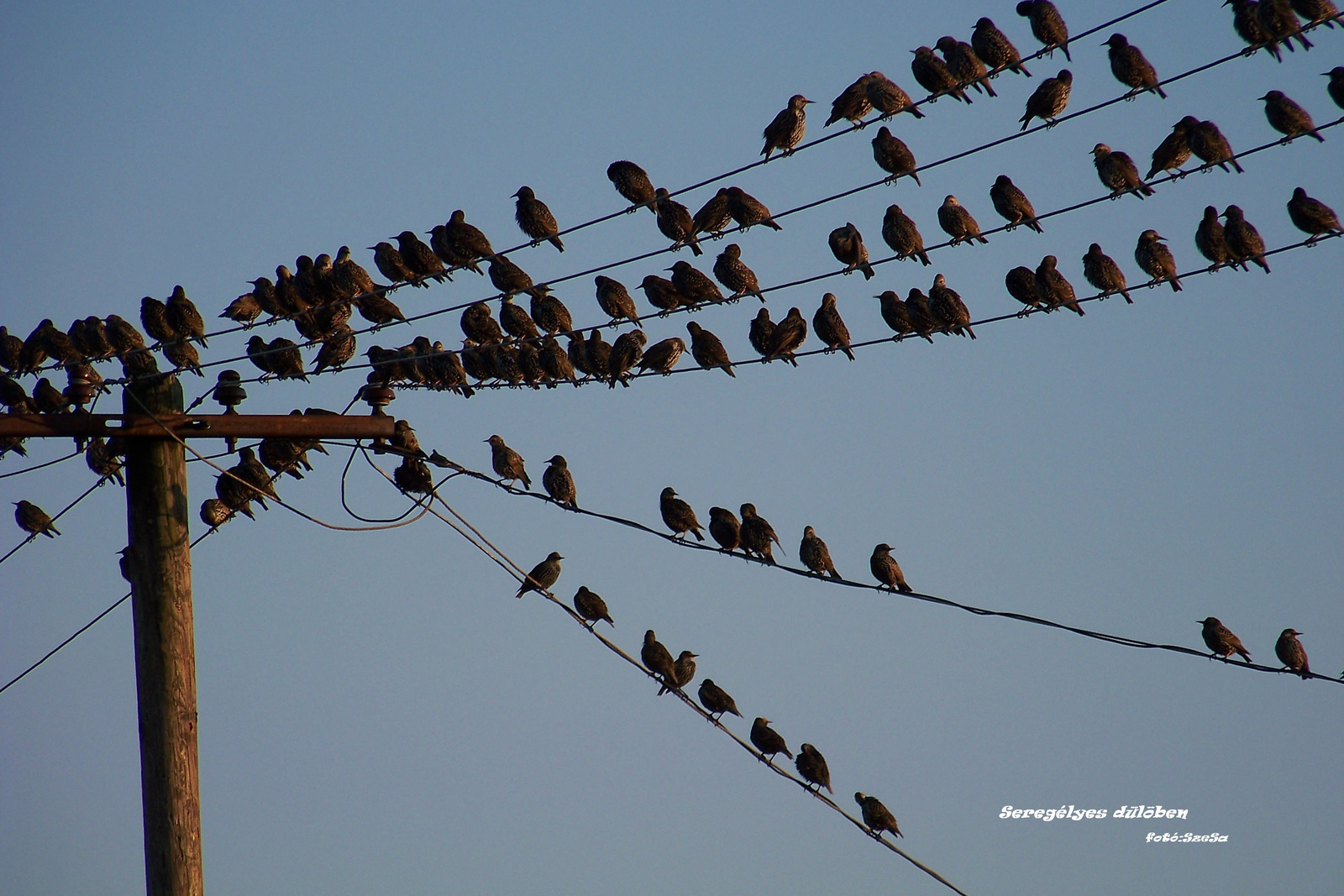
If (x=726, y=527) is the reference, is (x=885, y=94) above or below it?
above

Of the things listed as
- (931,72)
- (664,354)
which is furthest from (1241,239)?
(664,354)

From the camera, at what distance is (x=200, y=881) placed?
764 cm

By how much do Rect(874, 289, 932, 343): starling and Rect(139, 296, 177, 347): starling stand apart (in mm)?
5867

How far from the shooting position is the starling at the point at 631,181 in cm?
1274

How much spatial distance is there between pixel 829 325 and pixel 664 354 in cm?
127

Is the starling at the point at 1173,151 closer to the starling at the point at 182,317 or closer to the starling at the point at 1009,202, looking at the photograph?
the starling at the point at 1009,202

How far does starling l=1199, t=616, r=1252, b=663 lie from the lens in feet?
41.9

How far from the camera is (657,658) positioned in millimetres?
13062

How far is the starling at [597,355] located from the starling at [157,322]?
3.60 m

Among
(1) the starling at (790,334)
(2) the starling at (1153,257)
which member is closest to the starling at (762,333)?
(1) the starling at (790,334)

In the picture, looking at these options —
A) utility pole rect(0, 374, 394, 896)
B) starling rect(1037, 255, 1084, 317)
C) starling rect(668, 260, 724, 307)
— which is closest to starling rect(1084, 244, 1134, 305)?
starling rect(1037, 255, 1084, 317)

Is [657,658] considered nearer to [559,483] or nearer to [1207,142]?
[559,483]

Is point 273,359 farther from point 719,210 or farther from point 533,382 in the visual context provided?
point 719,210

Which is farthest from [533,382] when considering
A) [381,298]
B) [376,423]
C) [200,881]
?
[200,881]
